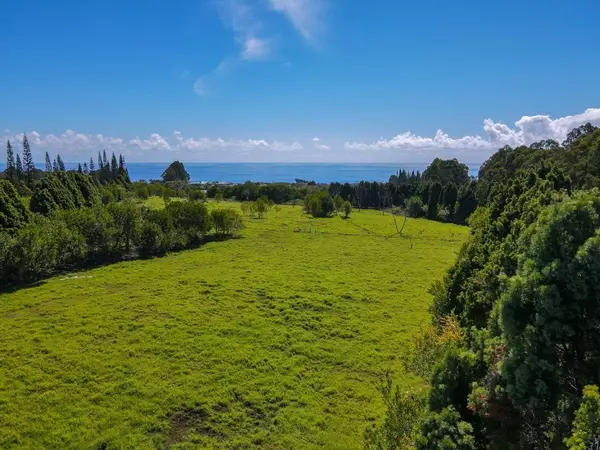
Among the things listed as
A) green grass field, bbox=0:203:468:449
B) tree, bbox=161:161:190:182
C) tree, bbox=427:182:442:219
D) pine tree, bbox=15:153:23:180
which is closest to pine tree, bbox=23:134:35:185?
pine tree, bbox=15:153:23:180

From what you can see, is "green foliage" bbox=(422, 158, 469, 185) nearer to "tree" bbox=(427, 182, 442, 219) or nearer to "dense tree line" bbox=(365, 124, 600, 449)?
"tree" bbox=(427, 182, 442, 219)

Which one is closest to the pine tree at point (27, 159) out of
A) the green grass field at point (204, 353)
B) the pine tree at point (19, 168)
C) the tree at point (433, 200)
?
the pine tree at point (19, 168)

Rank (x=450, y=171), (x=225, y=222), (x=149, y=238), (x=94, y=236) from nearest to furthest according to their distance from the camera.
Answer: (x=94, y=236)
(x=149, y=238)
(x=225, y=222)
(x=450, y=171)

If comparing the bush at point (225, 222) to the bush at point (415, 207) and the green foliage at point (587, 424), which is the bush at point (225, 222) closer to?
the bush at point (415, 207)

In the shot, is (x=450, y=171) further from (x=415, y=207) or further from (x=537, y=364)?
(x=537, y=364)

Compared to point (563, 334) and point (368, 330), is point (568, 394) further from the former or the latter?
point (368, 330)

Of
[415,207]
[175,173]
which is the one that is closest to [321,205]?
[415,207]
